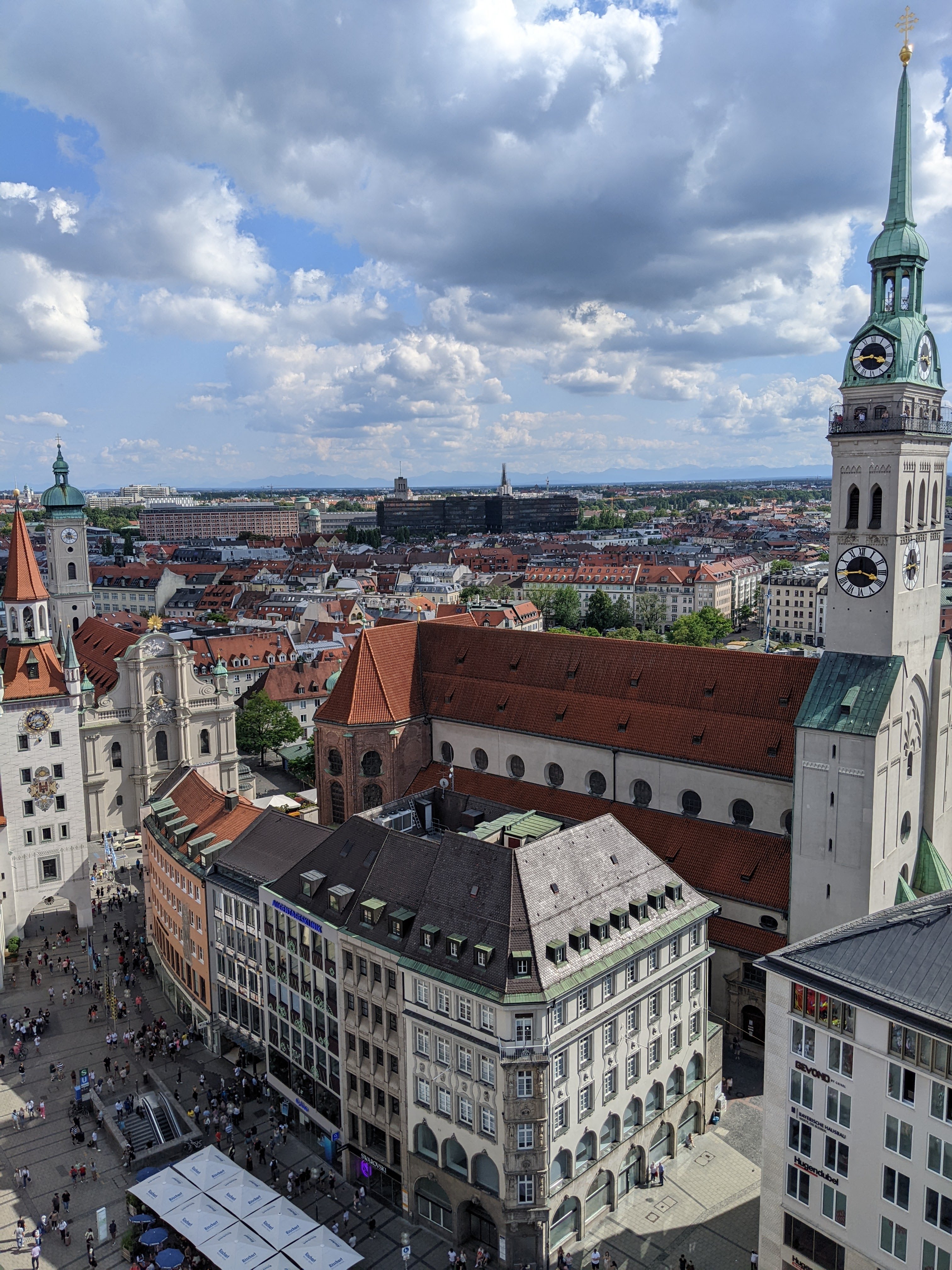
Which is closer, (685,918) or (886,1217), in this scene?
(886,1217)

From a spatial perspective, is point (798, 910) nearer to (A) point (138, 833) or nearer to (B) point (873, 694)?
(B) point (873, 694)

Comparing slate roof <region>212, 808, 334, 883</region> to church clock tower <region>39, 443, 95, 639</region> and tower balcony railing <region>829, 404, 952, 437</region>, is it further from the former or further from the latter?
church clock tower <region>39, 443, 95, 639</region>

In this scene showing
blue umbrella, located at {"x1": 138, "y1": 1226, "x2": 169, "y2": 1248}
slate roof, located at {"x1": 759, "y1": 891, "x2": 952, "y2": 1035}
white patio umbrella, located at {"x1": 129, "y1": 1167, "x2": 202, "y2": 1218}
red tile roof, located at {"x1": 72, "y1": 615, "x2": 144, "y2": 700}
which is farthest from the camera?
red tile roof, located at {"x1": 72, "y1": 615, "x2": 144, "y2": 700}

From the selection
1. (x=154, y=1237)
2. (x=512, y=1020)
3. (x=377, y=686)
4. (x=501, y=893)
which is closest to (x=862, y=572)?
(x=501, y=893)

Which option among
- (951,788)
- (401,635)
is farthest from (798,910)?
(401,635)

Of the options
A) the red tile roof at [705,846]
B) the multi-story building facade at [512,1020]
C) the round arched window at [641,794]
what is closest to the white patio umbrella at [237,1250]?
the multi-story building facade at [512,1020]

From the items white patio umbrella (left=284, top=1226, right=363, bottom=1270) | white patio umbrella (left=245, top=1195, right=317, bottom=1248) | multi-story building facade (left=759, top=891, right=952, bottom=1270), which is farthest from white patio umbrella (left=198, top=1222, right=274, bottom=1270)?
multi-story building facade (left=759, top=891, right=952, bottom=1270)

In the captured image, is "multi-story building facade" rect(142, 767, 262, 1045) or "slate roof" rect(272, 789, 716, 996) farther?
"multi-story building facade" rect(142, 767, 262, 1045)
